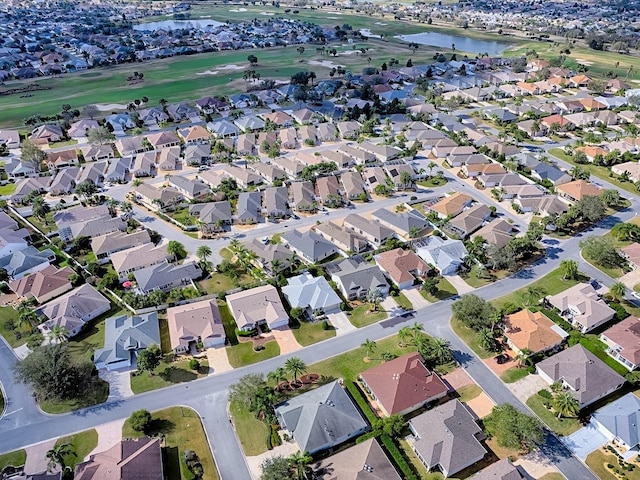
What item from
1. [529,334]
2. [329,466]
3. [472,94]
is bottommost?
[329,466]

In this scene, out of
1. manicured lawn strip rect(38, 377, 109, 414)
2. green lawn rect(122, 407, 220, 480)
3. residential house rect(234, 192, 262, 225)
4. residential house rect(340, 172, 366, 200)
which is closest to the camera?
green lawn rect(122, 407, 220, 480)

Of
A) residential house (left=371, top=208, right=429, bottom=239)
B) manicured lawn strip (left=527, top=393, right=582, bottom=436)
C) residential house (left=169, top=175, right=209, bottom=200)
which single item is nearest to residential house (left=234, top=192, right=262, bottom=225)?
residential house (left=169, top=175, right=209, bottom=200)

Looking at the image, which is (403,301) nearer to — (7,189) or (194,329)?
(194,329)

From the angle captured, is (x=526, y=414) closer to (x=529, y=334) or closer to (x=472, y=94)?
(x=529, y=334)

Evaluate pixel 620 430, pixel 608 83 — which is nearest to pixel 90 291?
pixel 620 430

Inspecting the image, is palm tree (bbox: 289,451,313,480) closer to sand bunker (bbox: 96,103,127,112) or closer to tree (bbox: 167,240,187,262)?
tree (bbox: 167,240,187,262)
